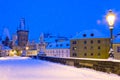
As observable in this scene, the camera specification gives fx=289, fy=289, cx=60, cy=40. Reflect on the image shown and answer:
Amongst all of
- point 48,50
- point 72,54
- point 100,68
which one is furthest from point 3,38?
point 100,68

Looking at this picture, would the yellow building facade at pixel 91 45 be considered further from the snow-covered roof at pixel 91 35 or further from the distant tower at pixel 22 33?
the distant tower at pixel 22 33

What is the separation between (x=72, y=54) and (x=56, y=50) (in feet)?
86.8

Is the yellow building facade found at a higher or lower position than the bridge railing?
higher

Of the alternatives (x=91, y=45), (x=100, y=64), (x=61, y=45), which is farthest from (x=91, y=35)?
(x=100, y=64)

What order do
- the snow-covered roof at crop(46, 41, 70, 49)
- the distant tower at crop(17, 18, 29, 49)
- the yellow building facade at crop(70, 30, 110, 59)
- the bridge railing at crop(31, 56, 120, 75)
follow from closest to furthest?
the bridge railing at crop(31, 56, 120, 75) < the yellow building facade at crop(70, 30, 110, 59) < the snow-covered roof at crop(46, 41, 70, 49) < the distant tower at crop(17, 18, 29, 49)

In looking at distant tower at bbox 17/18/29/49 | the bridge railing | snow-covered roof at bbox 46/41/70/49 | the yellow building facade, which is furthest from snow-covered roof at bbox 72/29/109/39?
distant tower at bbox 17/18/29/49

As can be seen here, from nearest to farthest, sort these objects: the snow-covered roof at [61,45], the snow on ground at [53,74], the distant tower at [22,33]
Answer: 1. the snow on ground at [53,74]
2. the snow-covered roof at [61,45]
3. the distant tower at [22,33]

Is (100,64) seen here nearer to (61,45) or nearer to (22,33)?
(61,45)

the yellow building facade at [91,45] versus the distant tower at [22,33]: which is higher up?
the distant tower at [22,33]

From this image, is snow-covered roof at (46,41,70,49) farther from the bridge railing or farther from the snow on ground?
the snow on ground

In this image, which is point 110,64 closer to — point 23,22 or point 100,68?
point 100,68

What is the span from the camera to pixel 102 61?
849 inches

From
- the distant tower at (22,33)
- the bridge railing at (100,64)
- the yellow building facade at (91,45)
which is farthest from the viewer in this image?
the distant tower at (22,33)

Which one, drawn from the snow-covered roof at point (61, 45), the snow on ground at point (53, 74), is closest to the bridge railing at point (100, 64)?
the snow on ground at point (53, 74)
